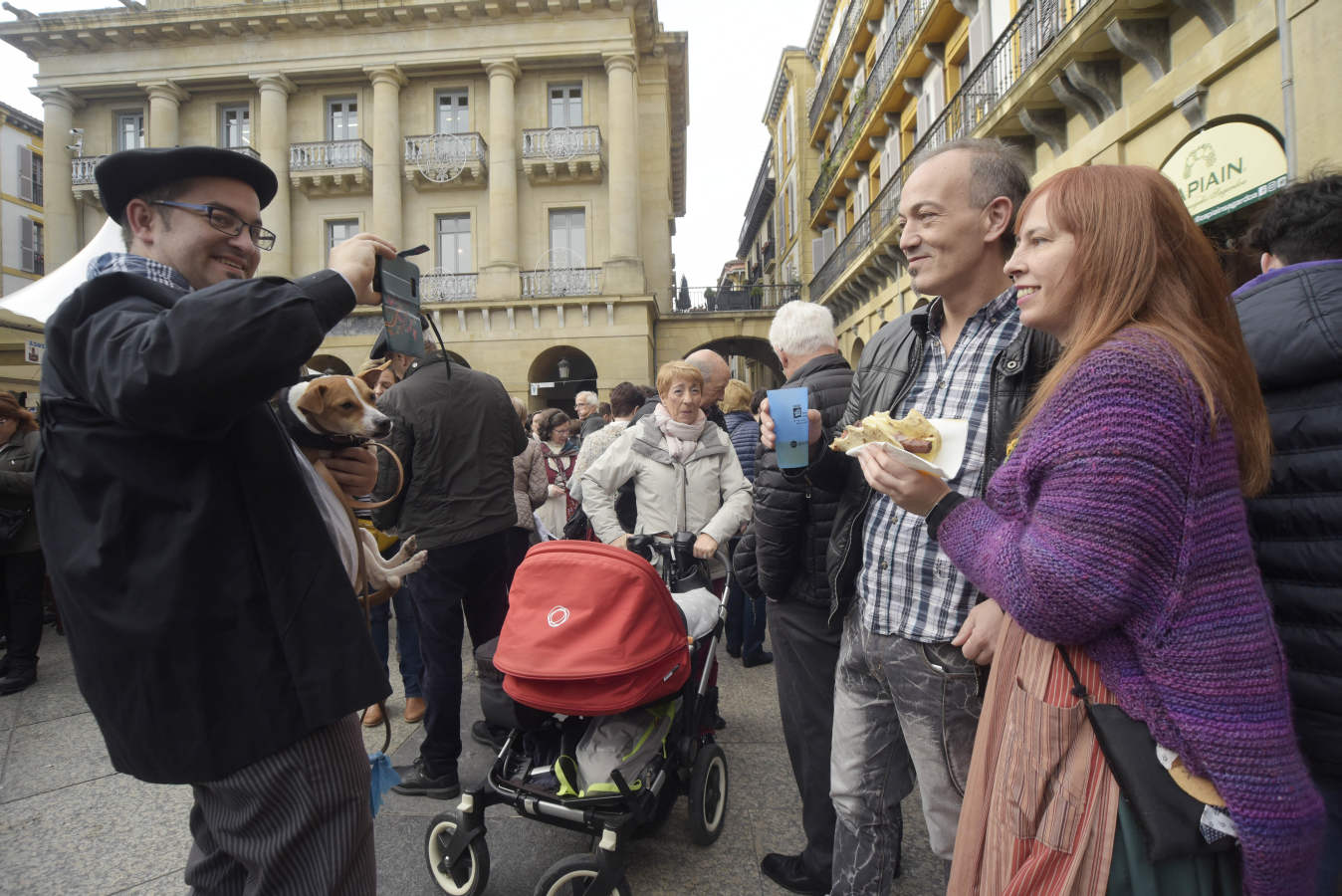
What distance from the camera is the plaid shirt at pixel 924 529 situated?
77.2 inches

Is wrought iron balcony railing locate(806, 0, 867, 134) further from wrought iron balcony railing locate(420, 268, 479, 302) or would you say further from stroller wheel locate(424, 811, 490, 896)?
stroller wheel locate(424, 811, 490, 896)

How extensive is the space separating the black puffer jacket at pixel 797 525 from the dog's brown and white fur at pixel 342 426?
50.0 inches

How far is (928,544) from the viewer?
2.00m

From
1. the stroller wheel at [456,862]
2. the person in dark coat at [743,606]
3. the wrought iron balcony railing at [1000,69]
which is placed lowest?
the stroller wheel at [456,862]

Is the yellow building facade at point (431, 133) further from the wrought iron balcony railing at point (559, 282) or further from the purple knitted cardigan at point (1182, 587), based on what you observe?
the purple knitted cardigan at point (1182, 587)

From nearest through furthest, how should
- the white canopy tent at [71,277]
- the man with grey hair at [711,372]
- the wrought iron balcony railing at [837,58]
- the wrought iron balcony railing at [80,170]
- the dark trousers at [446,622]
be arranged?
1. the white canopy tent at [71,277]
2. the dark trousers at [446,622]
3. the man with grey hair at [711,372]
4. the wrought iron balcony railing at [837,58]
5. the wrought iron balcony railing at [80,170]

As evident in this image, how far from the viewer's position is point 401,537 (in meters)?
4.03

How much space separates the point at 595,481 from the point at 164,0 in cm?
3110

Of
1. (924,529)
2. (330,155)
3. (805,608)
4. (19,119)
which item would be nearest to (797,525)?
(805,608)

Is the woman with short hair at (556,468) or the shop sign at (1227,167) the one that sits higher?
the shop sign at (1227,167)

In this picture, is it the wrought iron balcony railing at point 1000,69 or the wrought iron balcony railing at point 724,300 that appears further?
the wrought iron balcony railing at point 724,300

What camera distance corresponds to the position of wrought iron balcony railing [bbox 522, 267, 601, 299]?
23766 mm

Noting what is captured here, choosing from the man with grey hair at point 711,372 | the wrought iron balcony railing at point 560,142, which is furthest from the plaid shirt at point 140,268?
the wrought iron balcony railing at point 560,142

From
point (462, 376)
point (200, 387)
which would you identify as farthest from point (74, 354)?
point (462, 376)
